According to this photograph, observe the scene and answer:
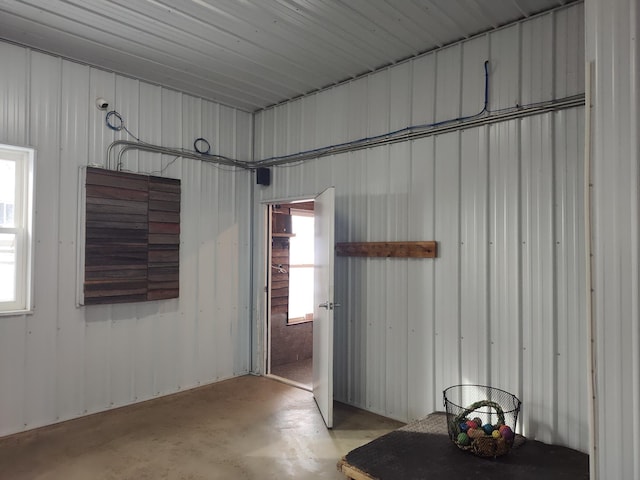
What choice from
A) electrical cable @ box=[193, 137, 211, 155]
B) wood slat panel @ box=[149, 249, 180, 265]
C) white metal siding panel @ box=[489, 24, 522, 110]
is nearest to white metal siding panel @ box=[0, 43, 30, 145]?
wood slat panel @ box=[149, 249, 180, 265]

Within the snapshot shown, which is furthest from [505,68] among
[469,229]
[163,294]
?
[163,294]

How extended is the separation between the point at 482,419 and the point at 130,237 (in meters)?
3.18

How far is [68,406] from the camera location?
3564 mm

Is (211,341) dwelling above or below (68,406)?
above

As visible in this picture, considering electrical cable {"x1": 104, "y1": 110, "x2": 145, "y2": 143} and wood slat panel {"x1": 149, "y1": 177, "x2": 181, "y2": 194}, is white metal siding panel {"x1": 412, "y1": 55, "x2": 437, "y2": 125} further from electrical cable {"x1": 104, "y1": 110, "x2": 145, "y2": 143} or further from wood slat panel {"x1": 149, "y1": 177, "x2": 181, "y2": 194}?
electrical cable {"x1": 104, "y1": 110, "x2": 145, "y2": 143}

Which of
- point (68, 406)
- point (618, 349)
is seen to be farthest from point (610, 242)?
point (68, 406)

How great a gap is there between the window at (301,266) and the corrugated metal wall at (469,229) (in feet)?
5.66

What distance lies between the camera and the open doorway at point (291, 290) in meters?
5.40

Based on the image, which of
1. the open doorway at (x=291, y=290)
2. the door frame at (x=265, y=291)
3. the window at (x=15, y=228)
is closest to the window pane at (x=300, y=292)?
the open doorway at (x=291, y=290)

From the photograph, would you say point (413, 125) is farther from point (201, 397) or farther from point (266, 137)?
point (201, 397)

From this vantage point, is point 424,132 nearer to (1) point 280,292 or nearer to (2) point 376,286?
(2) point 376,286

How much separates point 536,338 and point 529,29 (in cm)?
206

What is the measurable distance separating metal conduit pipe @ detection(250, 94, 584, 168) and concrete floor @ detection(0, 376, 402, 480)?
7.69ft

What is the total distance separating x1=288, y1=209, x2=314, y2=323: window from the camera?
5832 mm
